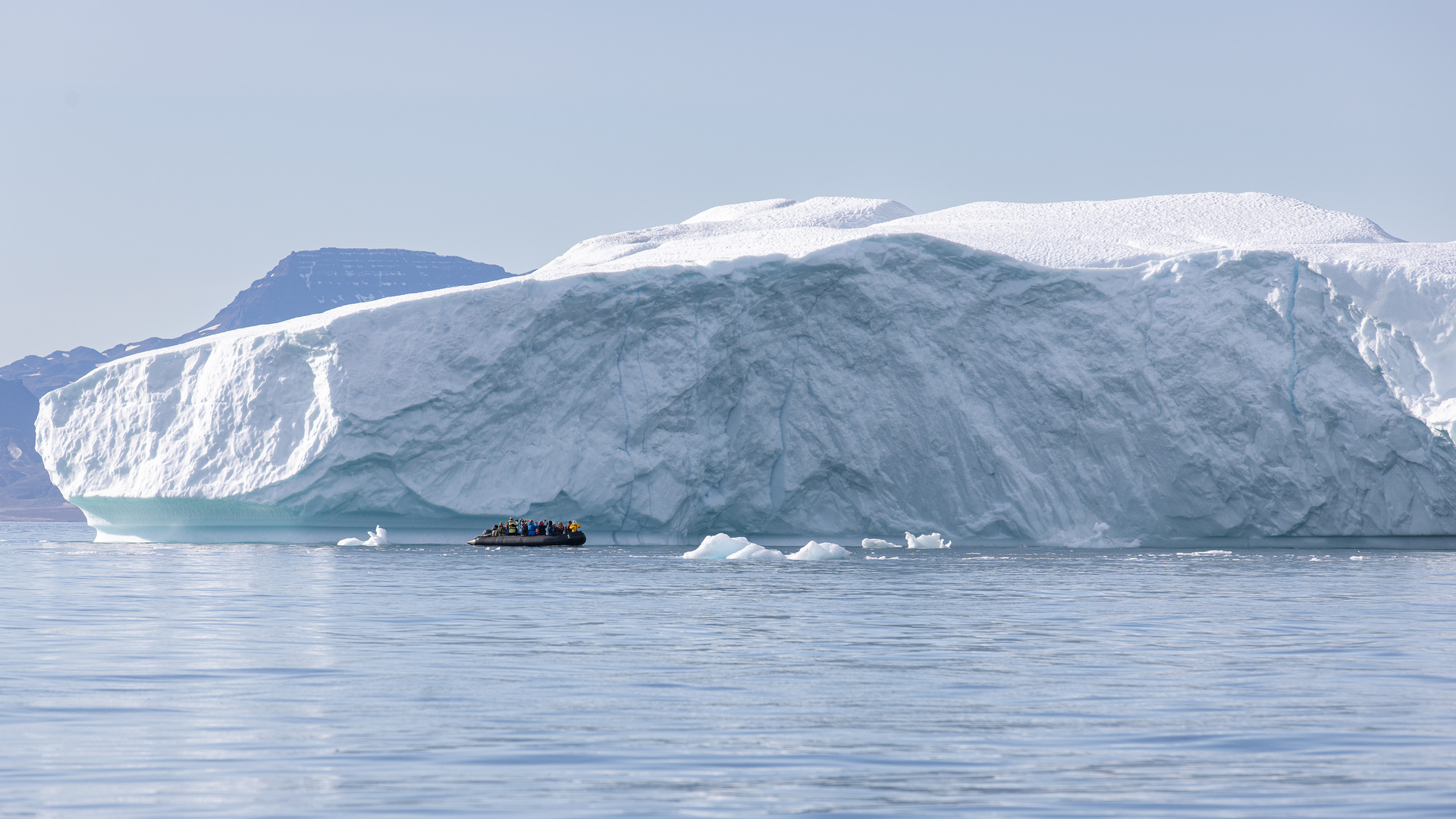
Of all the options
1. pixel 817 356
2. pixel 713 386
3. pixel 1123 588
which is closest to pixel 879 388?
pixel 817 356

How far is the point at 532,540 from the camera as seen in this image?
30172 mm

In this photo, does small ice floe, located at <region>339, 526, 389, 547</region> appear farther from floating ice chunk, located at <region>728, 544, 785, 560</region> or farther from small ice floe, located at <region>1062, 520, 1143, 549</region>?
small ice floe, located at <region>1062, 520, 1143, 549</region>

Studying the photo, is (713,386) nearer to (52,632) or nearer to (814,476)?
(814,476)

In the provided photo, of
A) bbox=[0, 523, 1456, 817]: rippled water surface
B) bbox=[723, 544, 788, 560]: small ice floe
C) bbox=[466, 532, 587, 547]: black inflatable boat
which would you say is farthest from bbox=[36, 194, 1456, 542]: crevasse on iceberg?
bbox=[0, 523, 1456, 817]: rippled water surface

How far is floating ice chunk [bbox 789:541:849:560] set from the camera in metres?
25.8

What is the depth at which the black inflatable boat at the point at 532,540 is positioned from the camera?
30188 mm

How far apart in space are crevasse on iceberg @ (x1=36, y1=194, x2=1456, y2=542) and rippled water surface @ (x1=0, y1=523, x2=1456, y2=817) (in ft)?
47.3

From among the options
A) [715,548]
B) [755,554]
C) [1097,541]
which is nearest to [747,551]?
[755,554]

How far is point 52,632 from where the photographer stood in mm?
12031

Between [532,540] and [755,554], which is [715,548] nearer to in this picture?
[755,554]

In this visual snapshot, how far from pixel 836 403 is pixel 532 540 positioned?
25.1 feet

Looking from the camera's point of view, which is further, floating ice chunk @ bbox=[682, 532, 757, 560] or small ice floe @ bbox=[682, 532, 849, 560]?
floating ice chunk @ bbox=[682, 532, 757, 560]

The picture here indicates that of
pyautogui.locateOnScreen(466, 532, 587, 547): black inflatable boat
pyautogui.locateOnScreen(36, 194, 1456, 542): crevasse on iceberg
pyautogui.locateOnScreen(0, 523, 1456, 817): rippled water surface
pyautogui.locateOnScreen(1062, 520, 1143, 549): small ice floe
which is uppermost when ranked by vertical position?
pyautogui.locateOnScreen(36, 194, 1456, 542): crevasse on iceberg

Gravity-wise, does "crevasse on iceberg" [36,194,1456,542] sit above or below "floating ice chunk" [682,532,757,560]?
above
